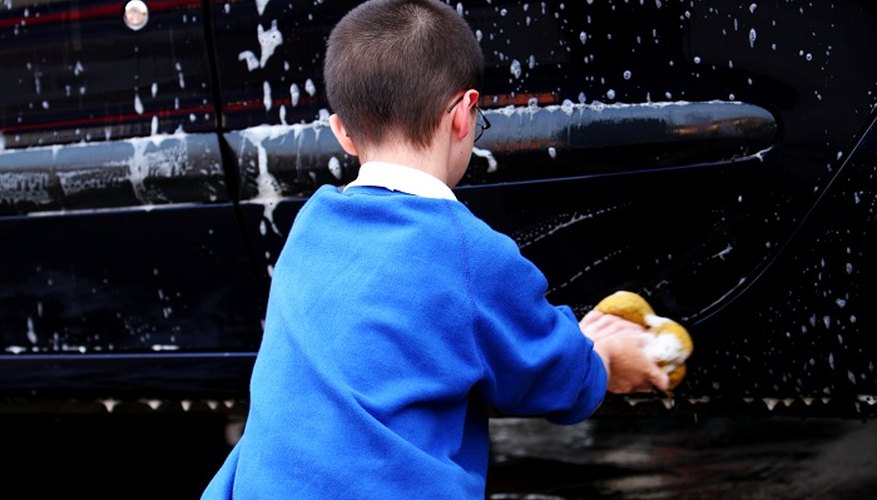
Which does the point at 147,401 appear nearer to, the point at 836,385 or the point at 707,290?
the point at 707,290

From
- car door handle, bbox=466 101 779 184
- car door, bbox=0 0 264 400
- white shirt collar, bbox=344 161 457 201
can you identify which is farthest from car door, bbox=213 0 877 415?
white shirt collar, bbox=344 161 457 201

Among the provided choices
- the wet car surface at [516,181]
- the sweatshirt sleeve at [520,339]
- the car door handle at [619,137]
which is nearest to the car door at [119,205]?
the wet car surface at [516,181]

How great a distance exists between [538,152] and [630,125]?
16 centimetres

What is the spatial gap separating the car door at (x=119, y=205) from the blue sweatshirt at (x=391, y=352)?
815 millimetres

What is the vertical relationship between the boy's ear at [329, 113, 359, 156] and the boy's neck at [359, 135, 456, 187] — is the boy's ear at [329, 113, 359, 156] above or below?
above

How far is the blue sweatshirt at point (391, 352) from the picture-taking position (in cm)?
133

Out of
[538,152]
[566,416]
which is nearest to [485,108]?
[538,152]

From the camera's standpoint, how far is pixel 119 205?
2.26 metres

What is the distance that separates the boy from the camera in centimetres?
133

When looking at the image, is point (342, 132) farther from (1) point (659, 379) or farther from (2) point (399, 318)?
(1) point (659, 379)

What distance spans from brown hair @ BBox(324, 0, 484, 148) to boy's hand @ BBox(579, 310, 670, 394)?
42cm

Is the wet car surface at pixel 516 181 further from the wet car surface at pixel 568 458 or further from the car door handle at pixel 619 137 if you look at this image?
the wet car surface at pixel 568 458

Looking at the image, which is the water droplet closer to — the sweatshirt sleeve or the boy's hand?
the boy's hand

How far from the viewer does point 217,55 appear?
7.13 ft
